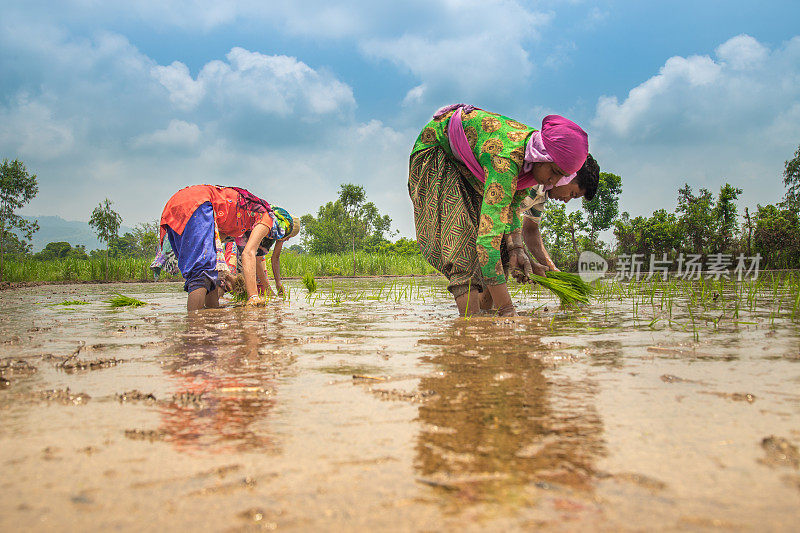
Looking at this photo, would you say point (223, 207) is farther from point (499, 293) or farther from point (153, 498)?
point (153, 498)

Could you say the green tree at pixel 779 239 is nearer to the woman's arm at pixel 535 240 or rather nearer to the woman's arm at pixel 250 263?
the woman's arm at pixel 535 240

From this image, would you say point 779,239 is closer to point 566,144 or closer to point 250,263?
point 566,144

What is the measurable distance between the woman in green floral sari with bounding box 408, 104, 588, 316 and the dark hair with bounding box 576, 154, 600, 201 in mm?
120

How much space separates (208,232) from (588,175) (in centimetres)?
296

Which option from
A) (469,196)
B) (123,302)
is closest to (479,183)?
(469,196)

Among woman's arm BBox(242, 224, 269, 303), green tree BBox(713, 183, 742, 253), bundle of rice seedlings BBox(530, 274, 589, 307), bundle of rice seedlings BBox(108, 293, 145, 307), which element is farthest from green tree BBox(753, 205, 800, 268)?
bundle of rice seedlings BBox(108, 293, 145, 307)

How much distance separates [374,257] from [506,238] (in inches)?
602

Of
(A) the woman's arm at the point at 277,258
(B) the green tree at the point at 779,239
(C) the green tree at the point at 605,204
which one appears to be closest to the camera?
(A) the woman's arm at the point at 277,258

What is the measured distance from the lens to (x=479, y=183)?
3.49m

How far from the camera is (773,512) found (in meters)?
0.65

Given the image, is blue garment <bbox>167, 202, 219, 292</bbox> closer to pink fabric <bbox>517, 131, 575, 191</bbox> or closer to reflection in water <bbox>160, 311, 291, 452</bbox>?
reflection in water <bbox>160, 311, 291, 452</bbox>

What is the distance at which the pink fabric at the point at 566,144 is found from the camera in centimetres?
302

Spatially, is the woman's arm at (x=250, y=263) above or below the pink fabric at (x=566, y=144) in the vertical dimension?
below

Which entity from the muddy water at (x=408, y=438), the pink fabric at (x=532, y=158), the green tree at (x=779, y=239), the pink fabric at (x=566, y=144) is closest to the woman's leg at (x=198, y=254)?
the muddy water at (x=408, y=438)
